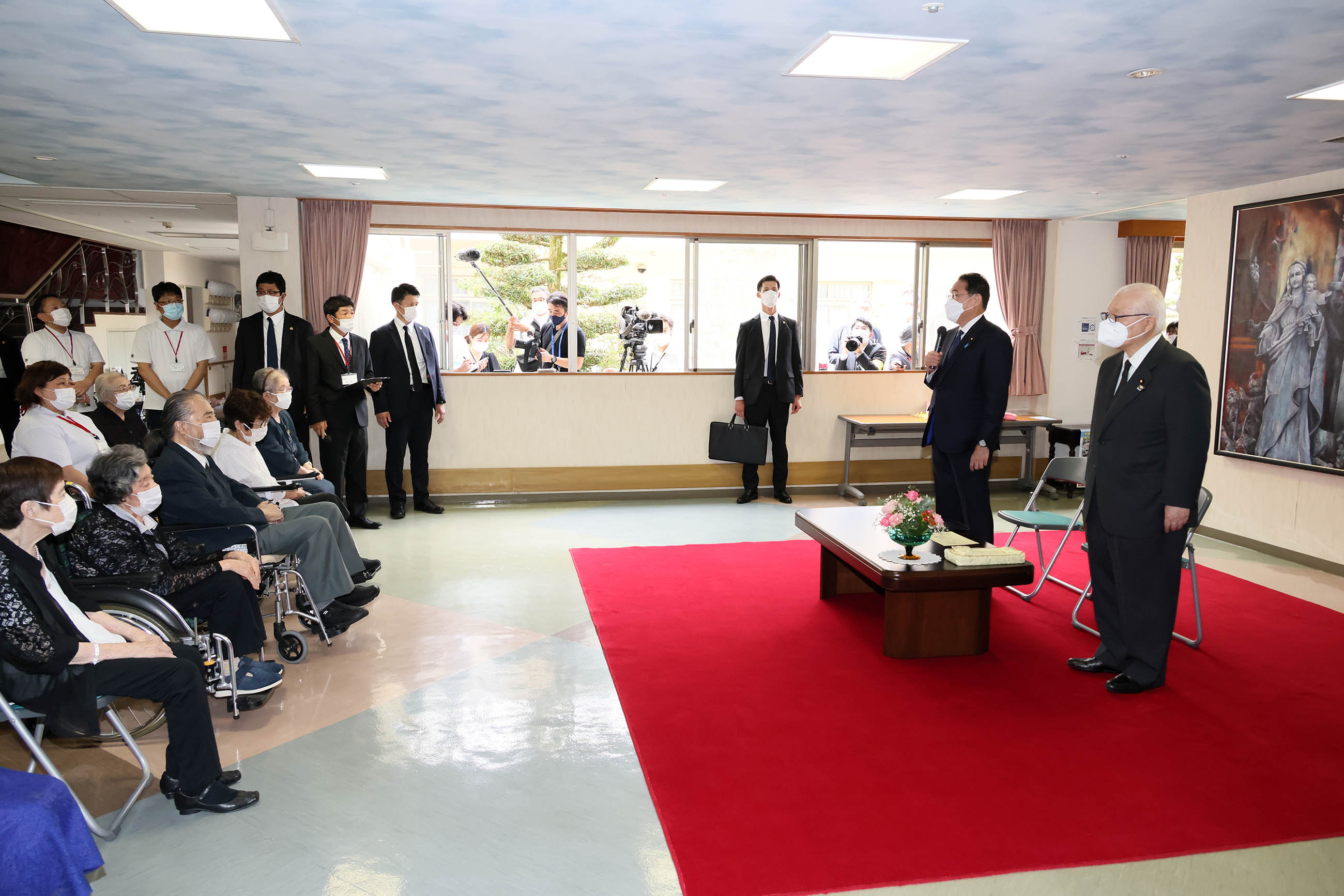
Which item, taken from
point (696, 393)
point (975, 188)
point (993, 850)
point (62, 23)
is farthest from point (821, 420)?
point (62, 23)

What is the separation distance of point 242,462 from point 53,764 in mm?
2161

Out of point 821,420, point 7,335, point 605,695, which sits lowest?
point 605,695

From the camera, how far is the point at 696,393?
8586mm

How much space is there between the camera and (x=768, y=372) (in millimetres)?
8188

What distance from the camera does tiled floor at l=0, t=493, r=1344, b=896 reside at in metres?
2.60

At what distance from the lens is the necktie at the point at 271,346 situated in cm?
716

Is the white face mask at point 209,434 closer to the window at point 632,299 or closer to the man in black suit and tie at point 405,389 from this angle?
the man in black suit and tie at point 405,389

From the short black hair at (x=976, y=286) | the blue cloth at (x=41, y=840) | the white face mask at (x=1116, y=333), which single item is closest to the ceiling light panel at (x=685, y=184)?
the short black hair at (x=976, y=286)

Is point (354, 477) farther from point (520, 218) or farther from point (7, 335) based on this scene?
point (7, 335)

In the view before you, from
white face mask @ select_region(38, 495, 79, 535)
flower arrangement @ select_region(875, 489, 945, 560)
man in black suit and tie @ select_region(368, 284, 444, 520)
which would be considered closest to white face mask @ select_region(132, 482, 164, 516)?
white face mask @ select_region(38, 495, 79, 535)

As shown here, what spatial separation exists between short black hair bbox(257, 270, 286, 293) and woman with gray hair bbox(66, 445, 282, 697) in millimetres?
3938

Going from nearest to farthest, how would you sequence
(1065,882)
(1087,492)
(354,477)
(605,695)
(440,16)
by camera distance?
(1065,882) → (440,16) → (605,695) → (1087,492) → (354,477)

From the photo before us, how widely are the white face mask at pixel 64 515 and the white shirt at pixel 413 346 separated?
4.73 meters

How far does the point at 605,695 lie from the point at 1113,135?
4127mm
